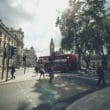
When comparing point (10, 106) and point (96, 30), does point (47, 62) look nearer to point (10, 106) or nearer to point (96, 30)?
point (96, 30)

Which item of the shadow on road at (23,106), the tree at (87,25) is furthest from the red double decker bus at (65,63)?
the shadow on road at (23,106)

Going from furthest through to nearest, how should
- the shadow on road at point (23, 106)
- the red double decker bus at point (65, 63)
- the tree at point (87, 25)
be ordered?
1. the tree at point (87, 25)
2. the red double decker bus at point (65, 63)
3. the shadow on road at point (23, 106)

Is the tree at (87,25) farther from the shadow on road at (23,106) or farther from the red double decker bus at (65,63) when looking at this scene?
the shadow on road at (23,106)

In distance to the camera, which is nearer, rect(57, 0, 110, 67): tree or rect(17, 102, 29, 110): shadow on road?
rect(17, 102, 29, 110): shadow on road

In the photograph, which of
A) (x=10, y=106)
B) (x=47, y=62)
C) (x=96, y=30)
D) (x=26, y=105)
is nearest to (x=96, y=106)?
(x=26, y=105)

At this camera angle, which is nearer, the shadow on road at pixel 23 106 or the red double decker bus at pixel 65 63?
the shadow on road at pixel 23 106

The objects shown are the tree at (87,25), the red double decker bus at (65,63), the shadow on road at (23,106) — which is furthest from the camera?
the tree at (87,25)

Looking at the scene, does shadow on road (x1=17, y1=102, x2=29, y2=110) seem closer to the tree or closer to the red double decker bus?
the red double decker bus

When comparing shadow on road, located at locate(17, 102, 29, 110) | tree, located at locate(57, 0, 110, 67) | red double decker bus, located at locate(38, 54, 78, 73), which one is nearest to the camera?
shadow on road, located at locate(17, 102, 29, 110)

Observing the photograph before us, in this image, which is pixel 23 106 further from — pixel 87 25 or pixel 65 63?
pixel 87 25

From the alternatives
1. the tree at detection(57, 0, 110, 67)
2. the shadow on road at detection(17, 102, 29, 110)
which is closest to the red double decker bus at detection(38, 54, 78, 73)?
the tree at detection(57, 0, 110, 67)

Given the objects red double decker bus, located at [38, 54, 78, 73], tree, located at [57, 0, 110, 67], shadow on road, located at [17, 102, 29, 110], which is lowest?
shadow on road, located at [17, 102, 29, 110]

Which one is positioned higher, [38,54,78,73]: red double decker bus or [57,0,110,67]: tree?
[57,0,110,67]: tree

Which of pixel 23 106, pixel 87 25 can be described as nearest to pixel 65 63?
pixel 87 25
